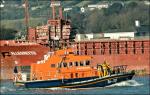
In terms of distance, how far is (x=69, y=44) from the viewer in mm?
93062

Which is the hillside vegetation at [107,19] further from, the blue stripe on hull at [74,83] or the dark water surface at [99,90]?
the blue stripe on hull at [74,83]

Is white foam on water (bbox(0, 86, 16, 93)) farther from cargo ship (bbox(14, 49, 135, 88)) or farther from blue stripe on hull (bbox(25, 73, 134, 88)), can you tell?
blue stripe on hull (bbox(25, 73, 134, 88))

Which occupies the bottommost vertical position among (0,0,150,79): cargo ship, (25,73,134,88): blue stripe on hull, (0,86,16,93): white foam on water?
(0,86,16,93): white foam on water

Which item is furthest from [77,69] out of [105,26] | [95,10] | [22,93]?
[95,10]

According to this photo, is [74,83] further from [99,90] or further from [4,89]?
[4,89]

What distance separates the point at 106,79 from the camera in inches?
2837

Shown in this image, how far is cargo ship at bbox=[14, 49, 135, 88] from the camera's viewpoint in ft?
236

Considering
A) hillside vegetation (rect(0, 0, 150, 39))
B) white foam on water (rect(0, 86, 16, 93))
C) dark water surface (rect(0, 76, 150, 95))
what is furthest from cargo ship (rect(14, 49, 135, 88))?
hillside vegetation (rect(0, 0, 150, 39))

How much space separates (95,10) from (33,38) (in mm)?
96727

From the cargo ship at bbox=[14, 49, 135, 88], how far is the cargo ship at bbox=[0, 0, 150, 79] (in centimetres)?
1900

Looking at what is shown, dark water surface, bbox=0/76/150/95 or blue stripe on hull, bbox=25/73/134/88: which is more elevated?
blue stripe on hull, bbox=25/73/134/88

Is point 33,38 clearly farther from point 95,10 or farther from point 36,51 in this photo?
point 95,10

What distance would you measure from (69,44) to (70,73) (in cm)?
2133

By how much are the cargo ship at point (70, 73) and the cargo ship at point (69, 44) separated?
1900cm
